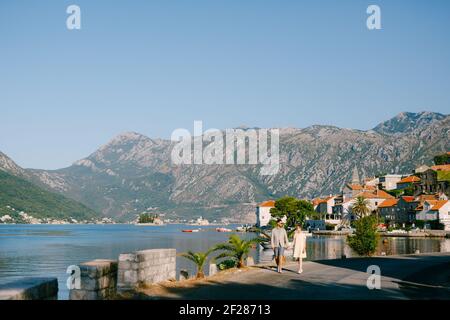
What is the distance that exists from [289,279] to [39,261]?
65.4 m

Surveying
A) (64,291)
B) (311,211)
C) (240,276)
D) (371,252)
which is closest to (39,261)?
(64,291)

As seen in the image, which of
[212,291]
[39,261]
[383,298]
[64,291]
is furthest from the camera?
[39,261]

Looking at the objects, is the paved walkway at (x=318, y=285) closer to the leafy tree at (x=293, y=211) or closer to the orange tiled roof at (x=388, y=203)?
the leafy tree at (x=293, y=211)

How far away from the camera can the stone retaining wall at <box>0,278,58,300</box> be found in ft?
36.1

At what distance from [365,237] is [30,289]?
114 feet

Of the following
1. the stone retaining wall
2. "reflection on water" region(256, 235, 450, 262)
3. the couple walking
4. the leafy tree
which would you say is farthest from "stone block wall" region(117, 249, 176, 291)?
the leafy tree

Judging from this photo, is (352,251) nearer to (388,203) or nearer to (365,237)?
(365,237)

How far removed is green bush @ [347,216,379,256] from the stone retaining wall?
33.4 meters

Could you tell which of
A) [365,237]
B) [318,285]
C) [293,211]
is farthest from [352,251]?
[293,211]

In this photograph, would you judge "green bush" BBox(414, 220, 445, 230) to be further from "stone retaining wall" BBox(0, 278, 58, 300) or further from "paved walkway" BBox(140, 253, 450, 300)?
"stone retaining wall" BBox(0, 278, 58, 300)

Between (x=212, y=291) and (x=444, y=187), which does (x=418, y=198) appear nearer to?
(x=444, y=187)

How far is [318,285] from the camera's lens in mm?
20375
